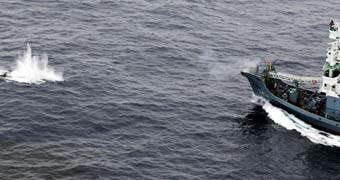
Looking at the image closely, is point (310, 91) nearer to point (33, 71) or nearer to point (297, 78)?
point (297, 78)

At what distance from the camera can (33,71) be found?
160 meters

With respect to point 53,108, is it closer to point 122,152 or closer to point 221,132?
point 122,152

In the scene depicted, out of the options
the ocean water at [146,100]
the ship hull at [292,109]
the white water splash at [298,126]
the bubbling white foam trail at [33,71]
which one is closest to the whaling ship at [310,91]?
the ship hull at [292,109]

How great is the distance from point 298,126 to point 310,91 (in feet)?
38.7

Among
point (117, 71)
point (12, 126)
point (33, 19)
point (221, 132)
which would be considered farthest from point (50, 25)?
point (221, 132)

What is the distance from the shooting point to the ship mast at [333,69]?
14362 centimetres

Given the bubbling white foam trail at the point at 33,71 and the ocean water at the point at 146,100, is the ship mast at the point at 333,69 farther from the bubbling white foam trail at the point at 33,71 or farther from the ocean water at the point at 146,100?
the bubbling white foam trail at the point at 33,71

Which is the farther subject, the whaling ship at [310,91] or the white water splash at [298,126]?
the whaling ship at [310,91]

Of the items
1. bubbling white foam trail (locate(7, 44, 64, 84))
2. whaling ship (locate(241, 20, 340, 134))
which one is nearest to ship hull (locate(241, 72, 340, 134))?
whaling ship (locate(241, 20, 340, 134))

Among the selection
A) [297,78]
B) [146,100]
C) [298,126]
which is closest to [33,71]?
[146,100]

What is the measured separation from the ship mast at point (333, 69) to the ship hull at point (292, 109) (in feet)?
20.9

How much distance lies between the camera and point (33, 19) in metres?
192

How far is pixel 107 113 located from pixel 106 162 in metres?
21.0

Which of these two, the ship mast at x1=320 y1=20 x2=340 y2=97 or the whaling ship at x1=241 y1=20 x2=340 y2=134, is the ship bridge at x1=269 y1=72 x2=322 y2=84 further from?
the ship mast at x1=320 y1=20 x2=340 y2=97
